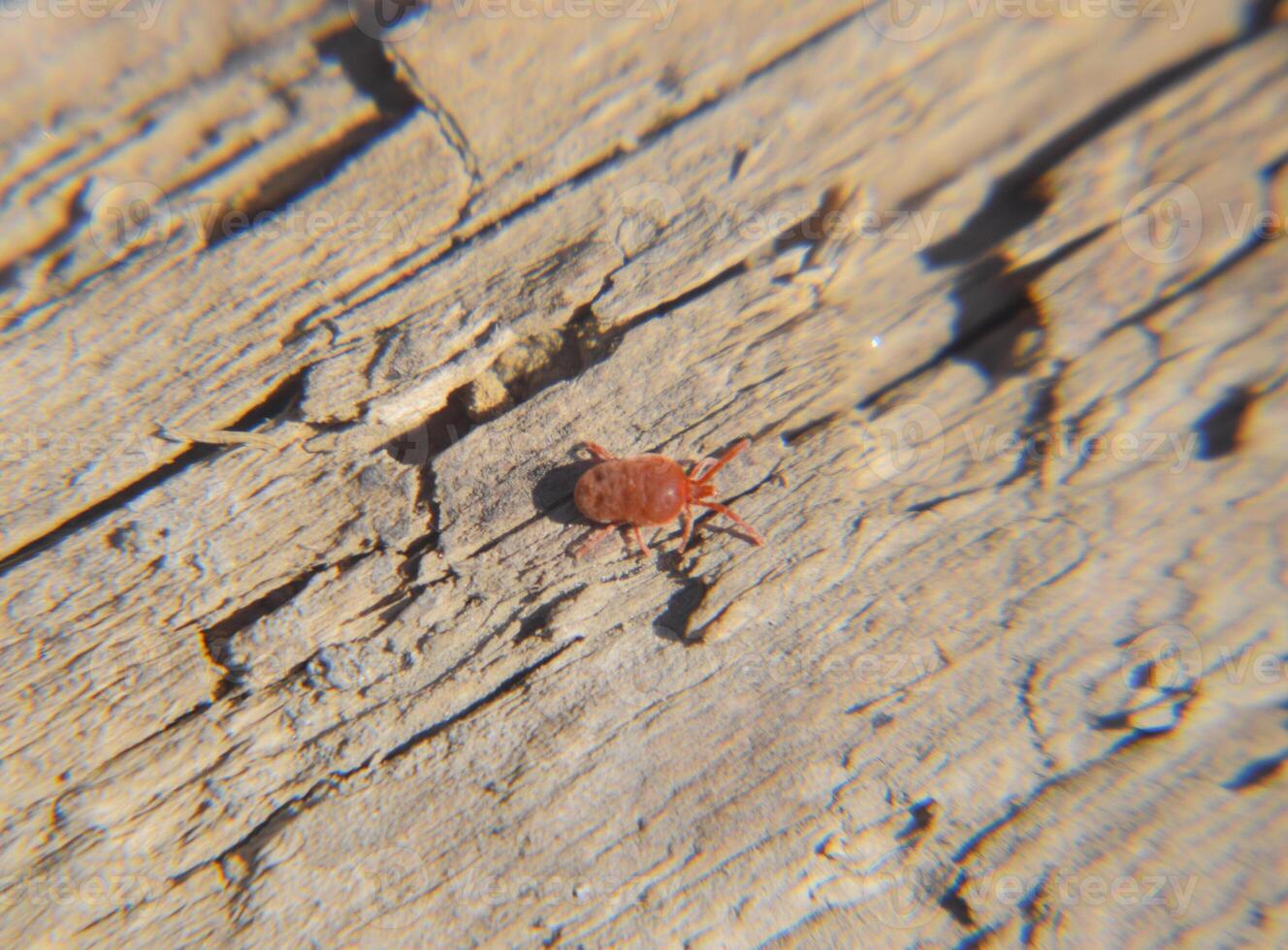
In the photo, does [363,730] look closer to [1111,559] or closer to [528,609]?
[528,609]

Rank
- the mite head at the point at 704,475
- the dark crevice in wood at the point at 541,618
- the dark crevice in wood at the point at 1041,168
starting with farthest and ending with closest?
the mite head at the point at 704,475 → the dark crevice in wood at the point at 541,618 → the dark crevice in wood at the point at 1041,168

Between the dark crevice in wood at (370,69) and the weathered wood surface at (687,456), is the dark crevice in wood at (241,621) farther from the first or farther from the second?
the dark crevice in wood at (370,69)

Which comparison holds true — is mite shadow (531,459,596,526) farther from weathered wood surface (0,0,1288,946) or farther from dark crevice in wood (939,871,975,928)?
dark crevice in wood (939,871,975,928)

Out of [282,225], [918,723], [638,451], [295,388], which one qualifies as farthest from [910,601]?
[282,225]

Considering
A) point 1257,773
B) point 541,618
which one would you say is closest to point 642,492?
point 541,618

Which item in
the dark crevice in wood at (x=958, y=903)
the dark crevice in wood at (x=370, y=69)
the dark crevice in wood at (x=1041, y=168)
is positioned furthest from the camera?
the dark crevice in wood at (x=958, y=903)

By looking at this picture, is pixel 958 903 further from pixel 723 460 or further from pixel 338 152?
pixel 338 152

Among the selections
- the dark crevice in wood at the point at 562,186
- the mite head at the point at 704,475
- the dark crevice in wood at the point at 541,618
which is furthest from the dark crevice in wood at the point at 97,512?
the mite head at the point at 704,475
